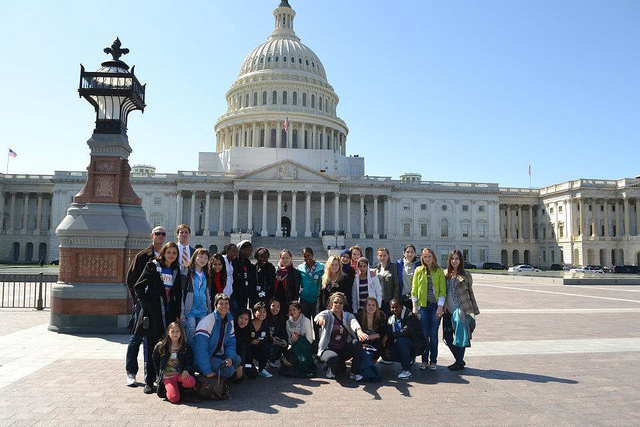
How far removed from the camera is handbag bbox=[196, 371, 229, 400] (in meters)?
8.23

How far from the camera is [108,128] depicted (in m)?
15.2

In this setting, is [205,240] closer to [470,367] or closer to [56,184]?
[56,184]

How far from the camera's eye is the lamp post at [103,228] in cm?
1372

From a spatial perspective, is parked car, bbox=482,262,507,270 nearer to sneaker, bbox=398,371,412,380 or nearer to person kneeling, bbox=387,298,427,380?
person kneeling, bbox=387,298,427,380

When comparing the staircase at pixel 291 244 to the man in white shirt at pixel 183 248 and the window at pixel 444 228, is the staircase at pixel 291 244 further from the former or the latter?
the man in white shirt at pixel 183 248

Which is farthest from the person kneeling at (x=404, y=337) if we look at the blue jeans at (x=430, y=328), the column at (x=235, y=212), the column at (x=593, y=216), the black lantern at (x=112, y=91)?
the column at (x=593, y=216)

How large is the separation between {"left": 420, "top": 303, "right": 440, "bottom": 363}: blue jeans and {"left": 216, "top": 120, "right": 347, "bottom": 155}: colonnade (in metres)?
77.6

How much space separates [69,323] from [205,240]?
61555mm

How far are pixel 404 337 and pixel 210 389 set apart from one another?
4.13m

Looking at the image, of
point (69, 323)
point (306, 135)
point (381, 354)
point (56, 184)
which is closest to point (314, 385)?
point (381, 354)

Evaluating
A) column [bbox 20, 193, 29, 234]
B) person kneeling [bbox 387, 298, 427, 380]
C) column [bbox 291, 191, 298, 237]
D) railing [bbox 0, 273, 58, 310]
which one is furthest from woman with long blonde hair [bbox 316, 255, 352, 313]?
column [bbox 20, 193, 29, 234]

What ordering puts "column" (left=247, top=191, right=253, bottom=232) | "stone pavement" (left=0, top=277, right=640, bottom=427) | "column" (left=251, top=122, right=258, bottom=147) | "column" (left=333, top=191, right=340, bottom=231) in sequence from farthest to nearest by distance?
"column" (left=251, top=122, right=258, bottom=147)
"column" (left=333, top=191, right=340, bottom=231)
"column" (left=247, top=191, right=253, bottom=232)
"stone pavement" (left=0, top=277, right=640, bottom=427)

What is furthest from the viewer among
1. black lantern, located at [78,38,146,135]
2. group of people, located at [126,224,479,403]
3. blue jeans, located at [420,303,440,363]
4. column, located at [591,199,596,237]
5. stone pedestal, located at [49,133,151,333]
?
column, located at [591,199,596,237]

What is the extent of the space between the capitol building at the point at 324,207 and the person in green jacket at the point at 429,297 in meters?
56.0
